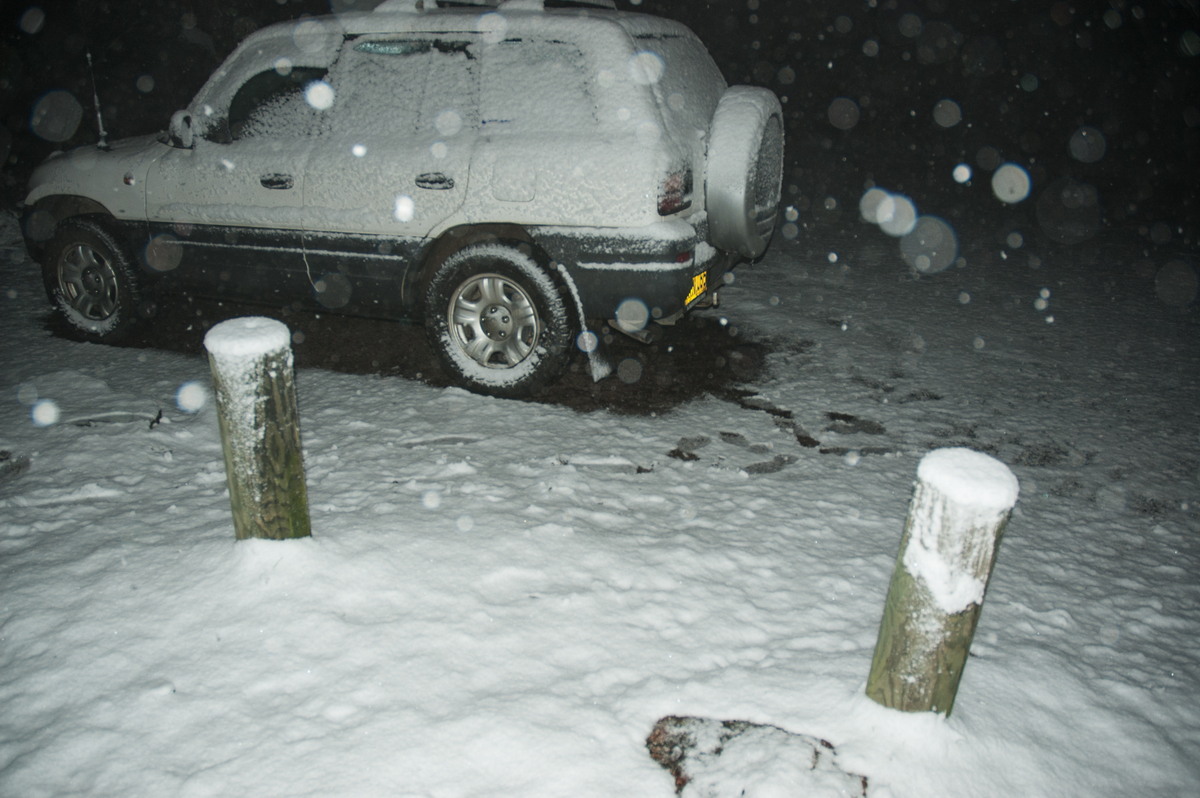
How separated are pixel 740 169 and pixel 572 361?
157 centimetres

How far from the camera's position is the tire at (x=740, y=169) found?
3750mm

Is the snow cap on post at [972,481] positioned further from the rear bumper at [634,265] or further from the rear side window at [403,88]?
the rear side window at [403,88]

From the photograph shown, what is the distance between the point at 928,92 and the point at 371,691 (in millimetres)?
14462

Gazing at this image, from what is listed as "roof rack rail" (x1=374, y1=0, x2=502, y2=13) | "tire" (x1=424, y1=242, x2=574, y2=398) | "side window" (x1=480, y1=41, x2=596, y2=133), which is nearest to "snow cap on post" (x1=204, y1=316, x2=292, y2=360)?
"tire" (x1=424, y1=242, x2=574, y2=398)

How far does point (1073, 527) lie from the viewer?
3305 mm

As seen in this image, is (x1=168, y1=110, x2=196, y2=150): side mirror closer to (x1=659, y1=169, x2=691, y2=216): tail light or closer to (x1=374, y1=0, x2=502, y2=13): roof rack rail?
(x1=374, y1=0, x2=502, y2=13): roof rack rail

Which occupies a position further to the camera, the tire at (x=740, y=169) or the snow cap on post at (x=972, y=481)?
the tire at (x=740, y=169)

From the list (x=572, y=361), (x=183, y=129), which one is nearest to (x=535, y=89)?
(x=572, y=361)

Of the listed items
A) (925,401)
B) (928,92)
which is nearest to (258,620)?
(925,401)

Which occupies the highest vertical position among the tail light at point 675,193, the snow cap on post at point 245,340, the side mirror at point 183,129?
the side mirror at point 183,129

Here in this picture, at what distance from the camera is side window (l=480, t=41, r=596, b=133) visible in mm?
3781

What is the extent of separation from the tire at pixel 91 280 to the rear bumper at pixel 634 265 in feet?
9.38

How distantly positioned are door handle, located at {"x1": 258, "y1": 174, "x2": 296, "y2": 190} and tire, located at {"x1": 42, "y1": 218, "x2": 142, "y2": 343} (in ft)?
4.00

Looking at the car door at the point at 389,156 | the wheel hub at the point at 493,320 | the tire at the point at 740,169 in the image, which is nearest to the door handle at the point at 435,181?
the car door at the point at 389,156
